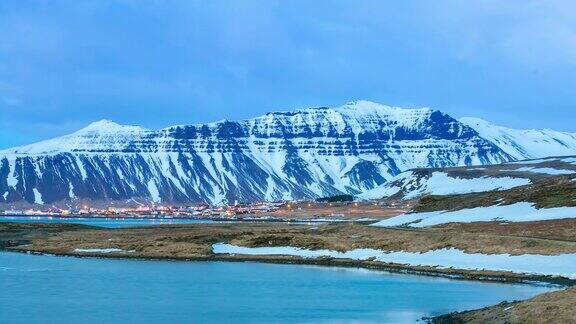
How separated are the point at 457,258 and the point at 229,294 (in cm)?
2720

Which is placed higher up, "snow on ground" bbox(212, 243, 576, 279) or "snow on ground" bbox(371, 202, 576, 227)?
"snow on ground" bbox(371, 202, 576, 227)

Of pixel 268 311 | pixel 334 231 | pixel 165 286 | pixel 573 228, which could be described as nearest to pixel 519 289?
pixel 268 311

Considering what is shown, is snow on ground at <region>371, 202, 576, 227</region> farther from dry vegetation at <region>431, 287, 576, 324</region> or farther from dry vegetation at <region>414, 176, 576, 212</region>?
dry vegetation at <region>431, 287, 576, 324</region>

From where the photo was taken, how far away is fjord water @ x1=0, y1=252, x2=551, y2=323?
148 feet

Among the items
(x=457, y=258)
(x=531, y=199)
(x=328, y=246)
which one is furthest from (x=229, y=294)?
(x=531, y=199)

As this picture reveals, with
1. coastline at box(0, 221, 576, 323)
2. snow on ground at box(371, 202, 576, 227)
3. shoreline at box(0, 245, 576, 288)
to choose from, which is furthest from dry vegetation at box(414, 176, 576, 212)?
shoreline at box(0, 245, 576, 288)

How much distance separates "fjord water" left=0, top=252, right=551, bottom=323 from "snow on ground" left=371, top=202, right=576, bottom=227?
3609cm

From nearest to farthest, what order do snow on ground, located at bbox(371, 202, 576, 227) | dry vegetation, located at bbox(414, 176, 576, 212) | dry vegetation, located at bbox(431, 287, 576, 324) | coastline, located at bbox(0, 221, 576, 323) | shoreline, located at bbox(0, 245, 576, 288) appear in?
dry vegetation, located at bbox(431, 287, 576, 324)
shoreline, located at bbox(0, 245, 576, 288)
coastline, located at bbox(0, 221, 576, 323)
snow on ground, located at bbox(371, 202, 576, 227)
dry vegetation, located at bbox(414, 176, 576, 212)

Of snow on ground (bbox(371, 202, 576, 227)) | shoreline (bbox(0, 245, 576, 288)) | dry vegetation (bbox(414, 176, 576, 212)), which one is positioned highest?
dry vegetation (bbox(414, 176, 576, 212))

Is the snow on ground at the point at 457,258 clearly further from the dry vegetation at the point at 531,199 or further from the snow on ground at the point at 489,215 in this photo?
the dry vegetation at the point at 531,199

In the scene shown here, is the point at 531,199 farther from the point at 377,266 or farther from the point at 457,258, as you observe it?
the point at 377,266

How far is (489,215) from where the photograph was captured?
112 meters

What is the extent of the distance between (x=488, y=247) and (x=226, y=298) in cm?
3082

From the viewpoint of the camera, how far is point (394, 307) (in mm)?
48781
